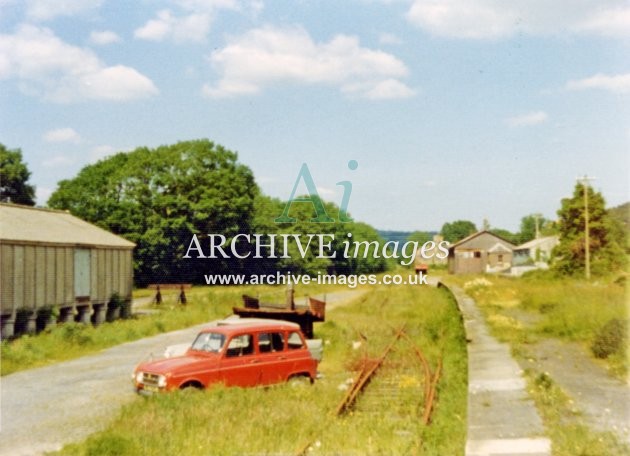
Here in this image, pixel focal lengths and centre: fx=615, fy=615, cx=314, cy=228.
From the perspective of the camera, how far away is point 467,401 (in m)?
10.8

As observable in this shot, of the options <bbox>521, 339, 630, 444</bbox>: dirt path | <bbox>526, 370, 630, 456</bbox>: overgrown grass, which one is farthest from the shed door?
<bbox>526, 370, 630, 456</bbox>: overgrown grass

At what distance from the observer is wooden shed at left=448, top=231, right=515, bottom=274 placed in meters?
76.6

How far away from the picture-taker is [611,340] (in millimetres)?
14477

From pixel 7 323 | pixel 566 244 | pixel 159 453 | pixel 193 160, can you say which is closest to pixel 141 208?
pixel 193 160

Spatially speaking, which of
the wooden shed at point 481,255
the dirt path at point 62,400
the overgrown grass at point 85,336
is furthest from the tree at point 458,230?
the dirt path at point 62,400

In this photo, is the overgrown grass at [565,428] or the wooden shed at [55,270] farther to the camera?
the wooden shed at [55,270]

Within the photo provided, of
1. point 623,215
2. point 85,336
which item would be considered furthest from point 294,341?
point 623,215

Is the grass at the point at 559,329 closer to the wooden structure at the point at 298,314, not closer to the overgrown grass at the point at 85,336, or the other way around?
the wooden structure at the point at 298,314

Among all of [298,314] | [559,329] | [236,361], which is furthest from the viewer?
[559,329]

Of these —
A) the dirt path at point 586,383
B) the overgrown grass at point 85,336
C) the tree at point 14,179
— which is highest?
the tree at point 14,179

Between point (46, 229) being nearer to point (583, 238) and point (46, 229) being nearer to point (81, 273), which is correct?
point (81, 273)

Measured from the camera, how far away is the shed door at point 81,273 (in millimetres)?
22562

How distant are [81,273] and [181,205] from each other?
23.1 meters

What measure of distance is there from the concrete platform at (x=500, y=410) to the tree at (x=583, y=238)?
32687 millimetres
